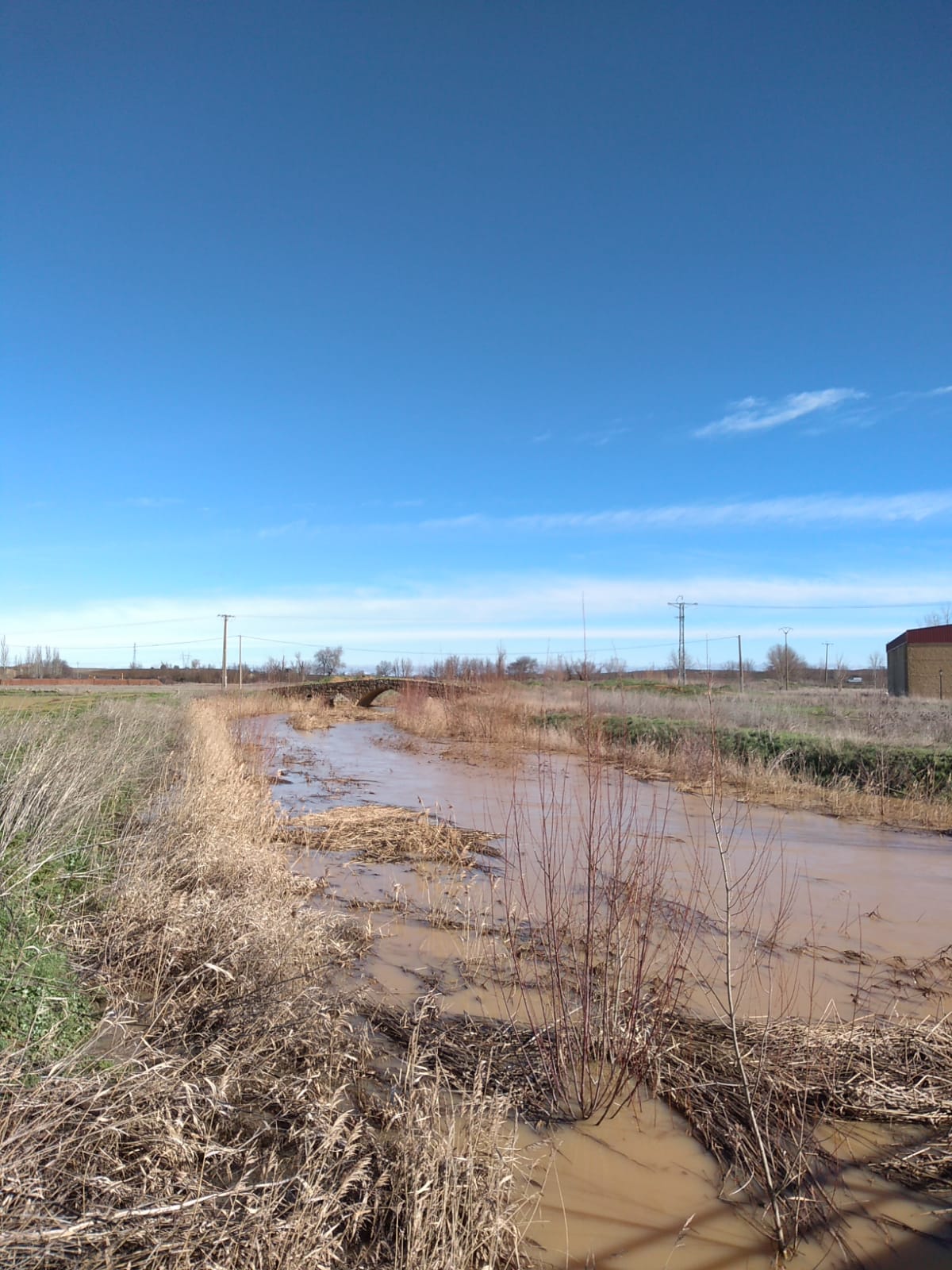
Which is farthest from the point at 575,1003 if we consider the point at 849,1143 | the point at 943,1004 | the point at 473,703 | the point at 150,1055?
the point at 473,703

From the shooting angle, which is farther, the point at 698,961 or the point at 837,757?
the point at 837,757

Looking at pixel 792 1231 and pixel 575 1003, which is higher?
pixel 575 1003

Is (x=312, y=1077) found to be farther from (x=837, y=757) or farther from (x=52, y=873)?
(x=837, y=757)

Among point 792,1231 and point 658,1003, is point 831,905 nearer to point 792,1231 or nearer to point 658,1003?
point 658,1003

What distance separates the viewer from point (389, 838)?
10.2m

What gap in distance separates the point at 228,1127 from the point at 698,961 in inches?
150

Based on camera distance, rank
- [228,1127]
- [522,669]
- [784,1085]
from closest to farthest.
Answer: [228,1127]
[784,1085]
[522,669]

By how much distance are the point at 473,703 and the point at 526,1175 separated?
24.9 metres

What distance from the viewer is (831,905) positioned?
25.8 feet

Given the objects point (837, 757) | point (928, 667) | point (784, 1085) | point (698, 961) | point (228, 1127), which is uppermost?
point (928, 667)

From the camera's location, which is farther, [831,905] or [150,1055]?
[831,905]

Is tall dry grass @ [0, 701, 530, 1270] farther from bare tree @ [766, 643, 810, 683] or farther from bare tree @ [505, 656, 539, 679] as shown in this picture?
bare tree @ [766, 643, 810, 683]

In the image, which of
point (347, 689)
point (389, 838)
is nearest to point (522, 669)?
point (347, 689)

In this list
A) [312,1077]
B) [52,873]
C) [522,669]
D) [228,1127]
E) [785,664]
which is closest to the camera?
[228,1127]
